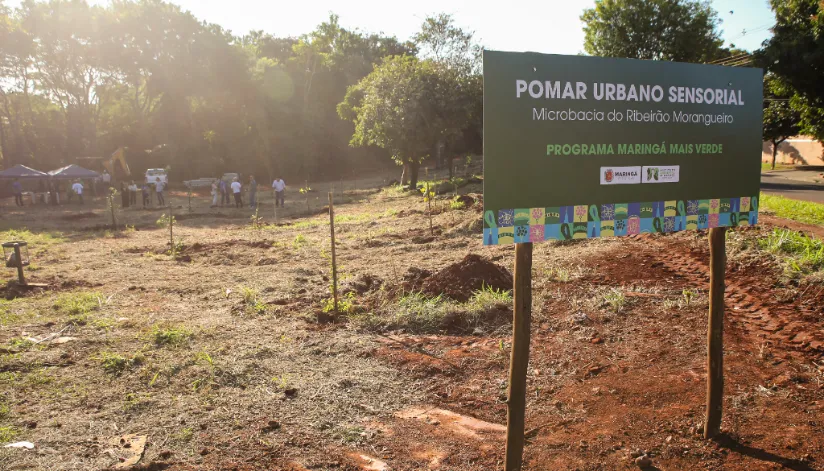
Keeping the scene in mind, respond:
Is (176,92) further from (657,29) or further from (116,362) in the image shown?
(116,362)

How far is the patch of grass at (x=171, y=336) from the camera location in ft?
21.6

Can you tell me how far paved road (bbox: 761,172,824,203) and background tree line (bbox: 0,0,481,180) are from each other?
17181 mm

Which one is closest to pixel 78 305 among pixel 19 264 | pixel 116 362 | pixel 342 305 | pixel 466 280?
pixel 19 264

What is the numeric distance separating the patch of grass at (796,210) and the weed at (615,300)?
19.2 feet

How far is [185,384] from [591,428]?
3740 mm

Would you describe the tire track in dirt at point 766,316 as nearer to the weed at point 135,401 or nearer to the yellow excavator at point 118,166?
Answer: the weed at point 135,401

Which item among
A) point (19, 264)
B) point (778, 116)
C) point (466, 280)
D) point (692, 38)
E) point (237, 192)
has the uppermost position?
point (692, 38)

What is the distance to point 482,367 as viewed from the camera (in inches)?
223

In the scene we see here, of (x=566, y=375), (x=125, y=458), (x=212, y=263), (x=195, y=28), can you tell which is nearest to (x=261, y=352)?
(x=125, y=458)

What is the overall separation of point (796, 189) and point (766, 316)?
711 inches

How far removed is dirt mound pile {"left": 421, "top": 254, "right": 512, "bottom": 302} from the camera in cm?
809

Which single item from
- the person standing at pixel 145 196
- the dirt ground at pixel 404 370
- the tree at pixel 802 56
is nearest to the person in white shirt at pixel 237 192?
the person standing at pixel 145 196

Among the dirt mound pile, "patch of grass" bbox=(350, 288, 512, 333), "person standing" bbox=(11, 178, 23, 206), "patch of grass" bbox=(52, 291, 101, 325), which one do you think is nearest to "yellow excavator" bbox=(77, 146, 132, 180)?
"person standing" bbox=(11, 178, 23, 206)

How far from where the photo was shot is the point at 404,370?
5668mm
